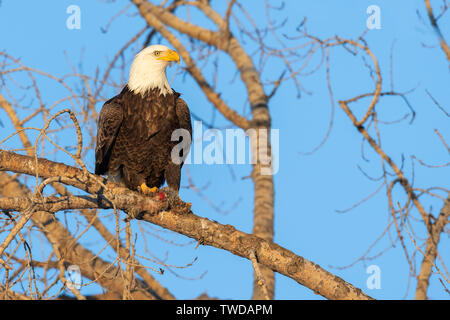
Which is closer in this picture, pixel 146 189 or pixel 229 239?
pixel 229 239

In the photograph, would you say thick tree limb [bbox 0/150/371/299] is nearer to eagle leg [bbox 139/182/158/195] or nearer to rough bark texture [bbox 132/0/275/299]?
eagle leg [bbox 139/182/158/195]

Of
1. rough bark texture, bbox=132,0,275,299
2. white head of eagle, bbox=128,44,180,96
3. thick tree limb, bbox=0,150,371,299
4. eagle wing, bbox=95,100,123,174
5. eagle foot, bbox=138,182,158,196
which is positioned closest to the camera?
thick tree limb, bbox=0,150,371,299

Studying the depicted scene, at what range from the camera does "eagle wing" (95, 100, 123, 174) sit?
5883mm

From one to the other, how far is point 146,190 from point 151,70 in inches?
51.9

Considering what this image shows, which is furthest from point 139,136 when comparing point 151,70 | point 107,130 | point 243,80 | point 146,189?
point 243,80

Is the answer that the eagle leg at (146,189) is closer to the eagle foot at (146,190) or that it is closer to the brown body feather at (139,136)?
the eagle foot at (146,190)

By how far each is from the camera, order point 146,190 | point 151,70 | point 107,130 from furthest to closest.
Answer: point 151,70 → point 146,190 → point 107,130

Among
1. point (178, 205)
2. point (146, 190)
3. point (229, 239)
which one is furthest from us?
point (146, 190)

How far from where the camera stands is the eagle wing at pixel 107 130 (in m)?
5.88

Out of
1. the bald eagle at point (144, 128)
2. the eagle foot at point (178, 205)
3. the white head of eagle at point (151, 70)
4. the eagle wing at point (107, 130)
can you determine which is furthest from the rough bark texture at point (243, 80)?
the eagle foot at point (178, 205)

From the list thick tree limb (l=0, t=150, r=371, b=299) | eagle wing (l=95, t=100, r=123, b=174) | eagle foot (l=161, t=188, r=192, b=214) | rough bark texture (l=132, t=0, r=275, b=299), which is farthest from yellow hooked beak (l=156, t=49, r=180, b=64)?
rough bark texture (l=132, t=0, r=275, b=299)

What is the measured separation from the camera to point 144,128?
593 cm

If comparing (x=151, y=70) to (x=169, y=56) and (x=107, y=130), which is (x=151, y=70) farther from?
(x=107, y=130)
